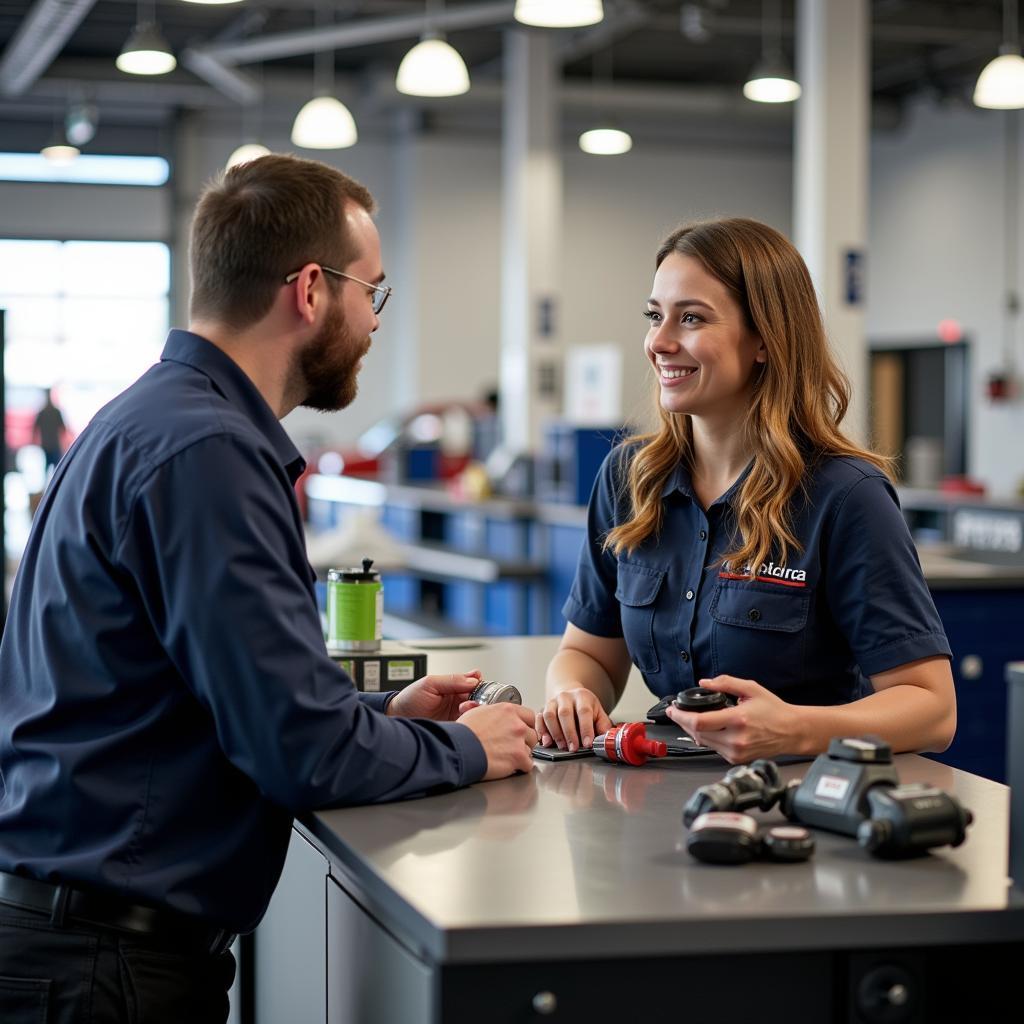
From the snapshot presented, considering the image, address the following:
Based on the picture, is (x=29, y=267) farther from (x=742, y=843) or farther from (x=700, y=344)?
(x=742, y=843)

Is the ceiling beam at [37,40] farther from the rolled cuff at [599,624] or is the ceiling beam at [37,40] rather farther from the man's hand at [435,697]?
the man's hand at [435,697]

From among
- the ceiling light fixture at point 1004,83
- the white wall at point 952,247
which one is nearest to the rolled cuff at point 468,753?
the ceiling light fixture at point 1004,83

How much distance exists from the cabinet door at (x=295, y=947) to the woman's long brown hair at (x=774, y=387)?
0.72m

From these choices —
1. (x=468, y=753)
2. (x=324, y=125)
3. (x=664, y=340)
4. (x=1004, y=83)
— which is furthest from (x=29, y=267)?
(x=468, y=753)

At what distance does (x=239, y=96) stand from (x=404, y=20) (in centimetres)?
280

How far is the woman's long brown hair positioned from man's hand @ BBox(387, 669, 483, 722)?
1.32 ft

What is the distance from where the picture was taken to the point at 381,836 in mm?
1576

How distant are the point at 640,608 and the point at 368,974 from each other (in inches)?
33.5

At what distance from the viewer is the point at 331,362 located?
1815 mm

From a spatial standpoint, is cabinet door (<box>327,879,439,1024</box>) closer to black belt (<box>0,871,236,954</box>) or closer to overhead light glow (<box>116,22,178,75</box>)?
black belt (<box>0,871,236,954</box>)

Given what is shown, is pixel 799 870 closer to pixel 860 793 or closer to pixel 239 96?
pixel 860 793

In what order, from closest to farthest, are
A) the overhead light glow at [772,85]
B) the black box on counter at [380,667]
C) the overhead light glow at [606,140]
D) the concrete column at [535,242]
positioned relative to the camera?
the black box on counter at [380,667] → the overhead light glow at [772,85] → the overhead light glow at [606,140] → the concrete column at [535,242]

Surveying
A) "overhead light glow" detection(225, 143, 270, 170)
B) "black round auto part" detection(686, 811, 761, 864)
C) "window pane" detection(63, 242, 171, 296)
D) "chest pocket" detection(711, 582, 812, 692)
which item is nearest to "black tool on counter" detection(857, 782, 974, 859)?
"black round auto part" detection(686, 811, 761, 864)

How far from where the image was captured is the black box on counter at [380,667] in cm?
238
